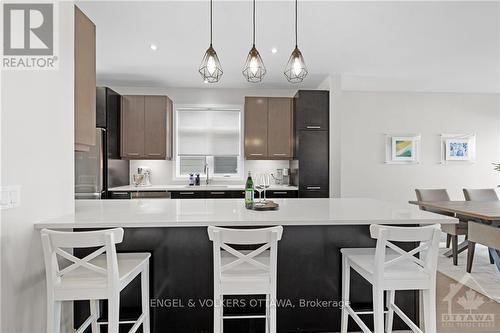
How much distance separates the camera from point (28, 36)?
172cm

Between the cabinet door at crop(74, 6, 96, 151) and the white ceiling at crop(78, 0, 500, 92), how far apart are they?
27.5 inches

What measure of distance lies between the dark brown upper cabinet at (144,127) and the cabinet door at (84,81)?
247 cm

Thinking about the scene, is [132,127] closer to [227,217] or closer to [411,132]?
[227,217]

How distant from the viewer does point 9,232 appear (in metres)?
1.50

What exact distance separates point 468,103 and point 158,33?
5887 millimetres

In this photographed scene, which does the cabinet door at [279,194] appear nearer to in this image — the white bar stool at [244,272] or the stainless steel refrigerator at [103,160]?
the stainless steel refrigerator at [103,160]

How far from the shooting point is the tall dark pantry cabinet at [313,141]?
4.73 m

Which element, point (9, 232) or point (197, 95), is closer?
point (9, 232)

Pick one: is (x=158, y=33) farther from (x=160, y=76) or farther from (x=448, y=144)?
(x=448, y=144)

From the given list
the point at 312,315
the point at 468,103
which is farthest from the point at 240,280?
the point at 468,103

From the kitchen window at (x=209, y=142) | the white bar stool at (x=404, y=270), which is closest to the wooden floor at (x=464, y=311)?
the white bar stool at (x=404, y=270)

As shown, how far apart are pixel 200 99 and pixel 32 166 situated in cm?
394

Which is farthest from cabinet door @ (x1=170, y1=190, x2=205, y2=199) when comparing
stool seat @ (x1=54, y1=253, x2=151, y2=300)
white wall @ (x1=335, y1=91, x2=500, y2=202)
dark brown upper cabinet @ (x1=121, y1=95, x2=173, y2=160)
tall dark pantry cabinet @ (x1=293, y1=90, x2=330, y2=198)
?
stool seat @ (x1=54, y1=253, x2=151, y2=300)

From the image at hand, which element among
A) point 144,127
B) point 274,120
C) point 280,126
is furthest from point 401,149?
point 144,127
